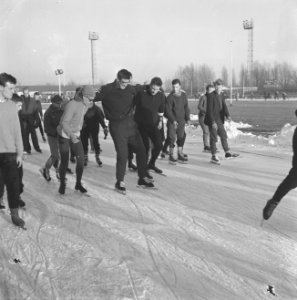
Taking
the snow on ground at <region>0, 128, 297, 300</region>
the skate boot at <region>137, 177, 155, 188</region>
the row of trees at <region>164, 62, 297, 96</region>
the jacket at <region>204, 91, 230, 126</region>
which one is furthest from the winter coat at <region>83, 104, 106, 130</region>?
the row of trees at <region>164, 62, 297, 96</region>

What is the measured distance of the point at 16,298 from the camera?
3.03m

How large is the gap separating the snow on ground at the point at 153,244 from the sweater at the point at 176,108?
1925mm

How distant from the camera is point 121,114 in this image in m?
5.93

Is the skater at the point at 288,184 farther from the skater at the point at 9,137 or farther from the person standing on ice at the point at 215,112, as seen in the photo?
the person standing on ice at the point at 215,112

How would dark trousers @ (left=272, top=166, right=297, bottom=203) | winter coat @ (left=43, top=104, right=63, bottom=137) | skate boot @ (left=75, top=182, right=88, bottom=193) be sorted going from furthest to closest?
1. winter coat @ (left=43, top=104, right=63, bottom=137)
2. skate boot @ (left=75, top=182, right=88, bottom=193)
3. dark trousers @ (left=272, top=166, right=297, bottom=203)

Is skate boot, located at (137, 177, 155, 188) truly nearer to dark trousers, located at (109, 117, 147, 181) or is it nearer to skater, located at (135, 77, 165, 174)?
dark trousers, located at (109, 117, 147, 181)

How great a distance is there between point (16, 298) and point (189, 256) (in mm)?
1502

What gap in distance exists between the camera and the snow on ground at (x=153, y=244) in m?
3.17

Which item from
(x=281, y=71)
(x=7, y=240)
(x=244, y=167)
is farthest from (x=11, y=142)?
(x=281, y=71)

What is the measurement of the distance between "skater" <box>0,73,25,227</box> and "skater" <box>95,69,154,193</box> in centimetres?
164

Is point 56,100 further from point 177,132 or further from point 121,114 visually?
point 177,132

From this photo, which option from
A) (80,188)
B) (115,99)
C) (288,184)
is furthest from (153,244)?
(115,99)

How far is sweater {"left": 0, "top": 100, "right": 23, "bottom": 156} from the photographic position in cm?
435

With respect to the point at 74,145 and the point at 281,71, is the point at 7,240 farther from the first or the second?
the point at 281,71
